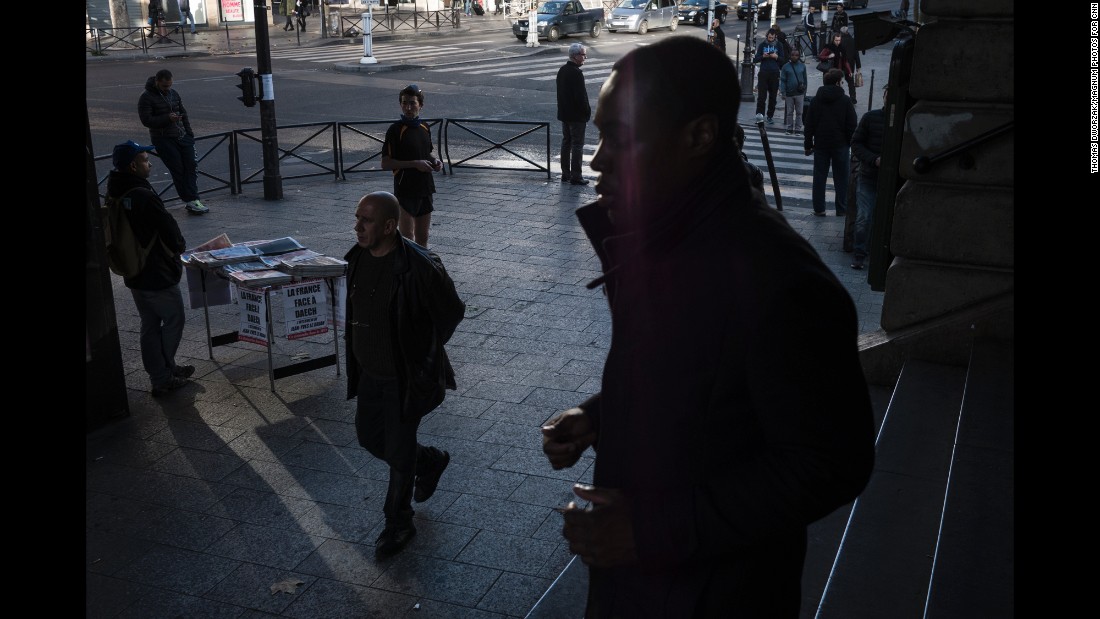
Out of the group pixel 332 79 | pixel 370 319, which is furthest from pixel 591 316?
pixel 332 79

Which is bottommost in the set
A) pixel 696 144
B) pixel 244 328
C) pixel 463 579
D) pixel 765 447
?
pixel 463 579

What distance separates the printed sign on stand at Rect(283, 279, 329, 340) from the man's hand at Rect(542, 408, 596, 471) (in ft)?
19.0

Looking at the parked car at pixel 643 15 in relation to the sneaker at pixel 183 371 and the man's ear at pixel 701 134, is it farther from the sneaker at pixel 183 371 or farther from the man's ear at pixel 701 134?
the man's ear at pixel 701 134

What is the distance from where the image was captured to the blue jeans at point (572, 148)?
15703mm

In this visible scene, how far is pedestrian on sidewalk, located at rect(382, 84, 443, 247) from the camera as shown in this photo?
10898mm

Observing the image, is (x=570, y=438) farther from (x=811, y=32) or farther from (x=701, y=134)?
(x=811, y=32)

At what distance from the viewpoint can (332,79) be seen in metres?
29.8

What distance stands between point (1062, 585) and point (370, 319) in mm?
4316

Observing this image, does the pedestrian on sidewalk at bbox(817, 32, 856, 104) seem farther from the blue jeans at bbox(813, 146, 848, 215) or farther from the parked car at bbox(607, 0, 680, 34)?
the parked car at bbox(607, 0, 680, 34)

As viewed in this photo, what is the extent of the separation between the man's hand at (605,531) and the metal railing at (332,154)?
1340 centimetres

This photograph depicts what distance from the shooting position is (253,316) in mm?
8086

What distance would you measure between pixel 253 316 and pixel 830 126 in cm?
803

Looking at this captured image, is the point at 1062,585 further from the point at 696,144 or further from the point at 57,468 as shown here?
the point at 57,468

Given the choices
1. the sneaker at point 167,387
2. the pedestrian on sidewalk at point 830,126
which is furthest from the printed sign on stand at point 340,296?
the pedestrian on sidewalk at point 830,126
